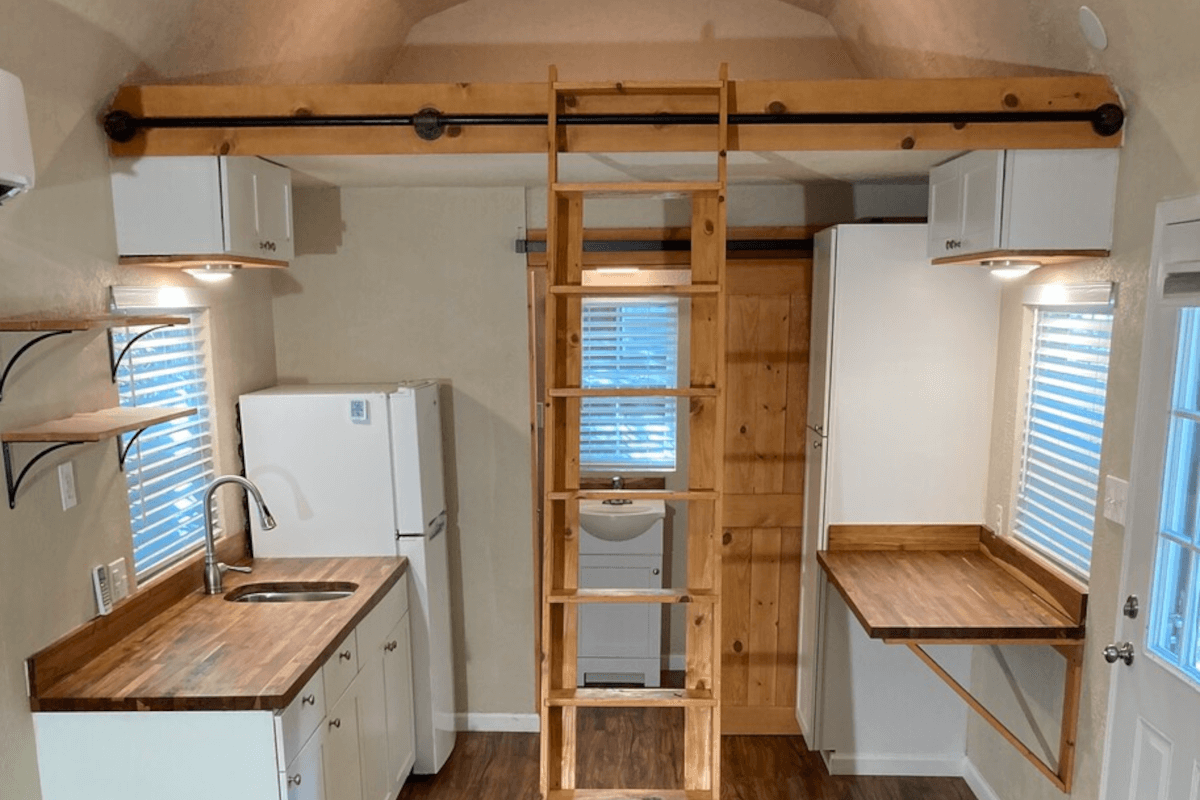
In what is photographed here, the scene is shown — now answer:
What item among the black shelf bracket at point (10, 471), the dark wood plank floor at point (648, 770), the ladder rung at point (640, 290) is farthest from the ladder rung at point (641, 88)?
the dark wood plank floor at point (648, 770)

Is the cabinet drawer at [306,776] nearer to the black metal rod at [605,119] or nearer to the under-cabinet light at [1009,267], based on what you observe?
the black metal rod at [605,119]

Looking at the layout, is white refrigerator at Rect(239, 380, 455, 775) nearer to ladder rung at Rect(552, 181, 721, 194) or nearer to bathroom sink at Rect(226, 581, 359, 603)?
bathroom sink at Rect(226, 581, 359, 603)

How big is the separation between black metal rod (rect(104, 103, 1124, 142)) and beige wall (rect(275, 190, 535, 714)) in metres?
1.12

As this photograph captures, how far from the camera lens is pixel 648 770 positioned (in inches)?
137

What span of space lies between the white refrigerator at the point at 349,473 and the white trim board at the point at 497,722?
623 mm

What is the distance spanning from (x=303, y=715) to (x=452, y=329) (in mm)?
1795

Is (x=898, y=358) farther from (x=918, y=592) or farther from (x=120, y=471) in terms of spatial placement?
(x=120, y=471)

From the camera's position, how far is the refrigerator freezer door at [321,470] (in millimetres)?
3074

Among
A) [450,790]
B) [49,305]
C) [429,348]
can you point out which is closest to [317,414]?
[429,348]

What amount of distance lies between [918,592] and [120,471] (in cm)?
267

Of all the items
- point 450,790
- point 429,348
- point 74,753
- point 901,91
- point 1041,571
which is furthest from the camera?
point 429,348

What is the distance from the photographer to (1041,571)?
107 inches

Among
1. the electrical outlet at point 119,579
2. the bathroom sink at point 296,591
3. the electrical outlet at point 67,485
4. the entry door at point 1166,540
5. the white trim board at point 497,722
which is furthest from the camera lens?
the white trim board at point 497,722

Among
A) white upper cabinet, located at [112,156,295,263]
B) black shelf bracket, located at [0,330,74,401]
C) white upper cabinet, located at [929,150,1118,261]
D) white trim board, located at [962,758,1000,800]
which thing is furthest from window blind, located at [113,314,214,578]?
white trim board, located at [962,758,1000,800]
